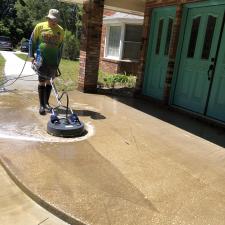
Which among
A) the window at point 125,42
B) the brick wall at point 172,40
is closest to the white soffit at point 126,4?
the brick wall at point 172,40

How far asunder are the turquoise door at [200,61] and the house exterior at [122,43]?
693 centimetres

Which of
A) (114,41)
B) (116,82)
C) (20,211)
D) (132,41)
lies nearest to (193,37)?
(116,82)

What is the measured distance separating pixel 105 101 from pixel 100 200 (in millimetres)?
4696

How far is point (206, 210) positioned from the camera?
3078mm

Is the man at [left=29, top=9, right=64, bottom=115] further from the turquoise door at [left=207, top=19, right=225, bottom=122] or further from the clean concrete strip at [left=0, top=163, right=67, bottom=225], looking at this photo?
the turquoise door at [left=207, top=19, right=225, bottom=122]

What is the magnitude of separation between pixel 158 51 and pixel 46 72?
3.57 meters

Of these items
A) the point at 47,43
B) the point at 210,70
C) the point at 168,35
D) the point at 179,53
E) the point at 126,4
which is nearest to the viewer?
the point at 47,43

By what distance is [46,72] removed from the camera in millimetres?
5688

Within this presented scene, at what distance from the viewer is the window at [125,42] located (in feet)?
46.9

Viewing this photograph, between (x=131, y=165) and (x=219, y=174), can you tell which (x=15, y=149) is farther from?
(x=219, y=174)

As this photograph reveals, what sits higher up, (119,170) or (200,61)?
(200,61)

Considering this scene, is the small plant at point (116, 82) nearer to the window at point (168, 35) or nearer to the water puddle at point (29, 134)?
the window at point (168, 35)

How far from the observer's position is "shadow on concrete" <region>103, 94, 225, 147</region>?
5574 millimetres

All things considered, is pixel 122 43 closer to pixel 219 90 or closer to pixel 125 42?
pixel 125 42
